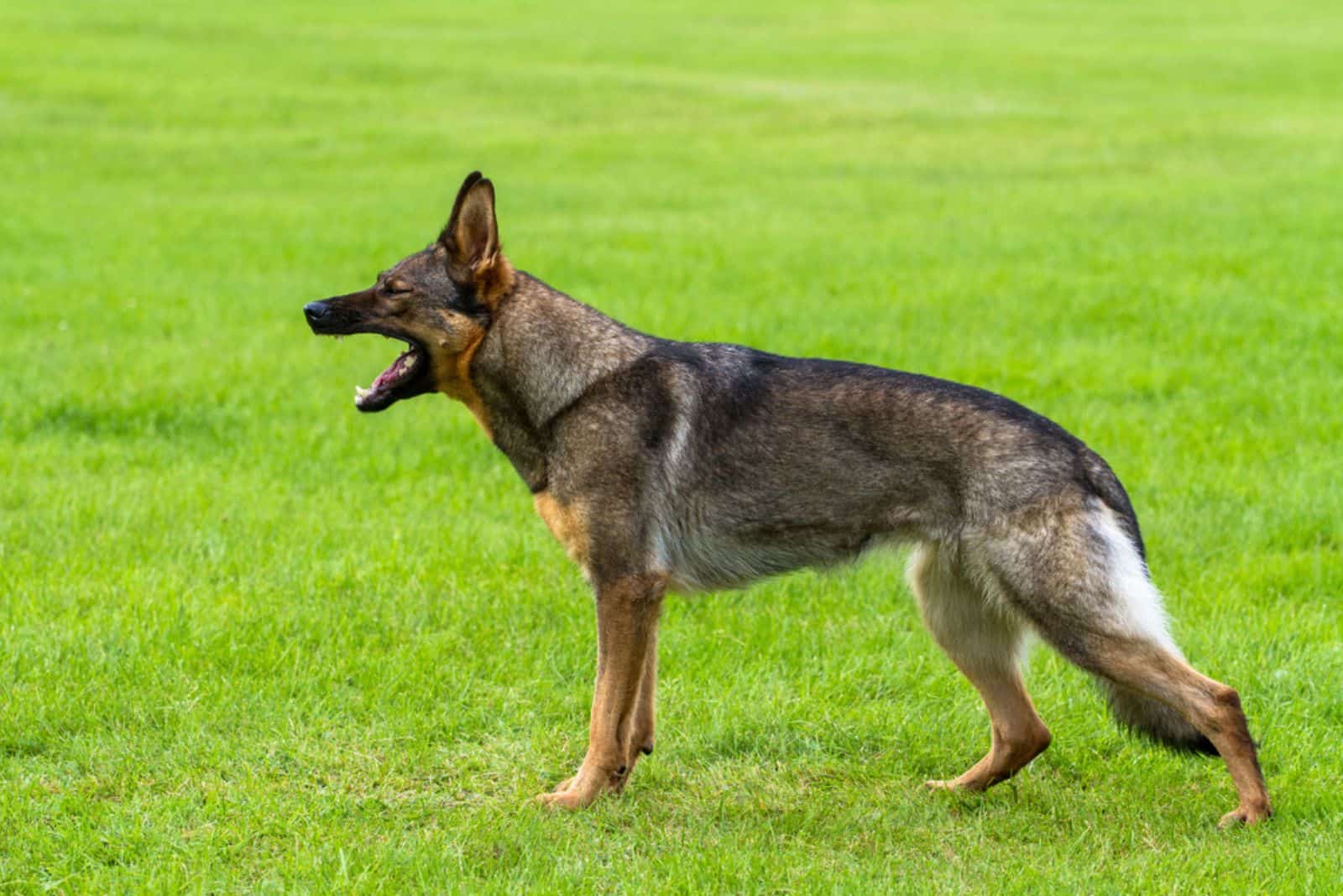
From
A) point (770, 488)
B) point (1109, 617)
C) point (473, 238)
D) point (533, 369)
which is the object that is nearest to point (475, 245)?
point (473, 238)

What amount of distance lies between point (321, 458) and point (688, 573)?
3935 mm

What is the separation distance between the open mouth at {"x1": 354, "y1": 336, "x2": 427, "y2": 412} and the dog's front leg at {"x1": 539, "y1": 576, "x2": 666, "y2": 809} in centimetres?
88

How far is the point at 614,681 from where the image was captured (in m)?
4.88

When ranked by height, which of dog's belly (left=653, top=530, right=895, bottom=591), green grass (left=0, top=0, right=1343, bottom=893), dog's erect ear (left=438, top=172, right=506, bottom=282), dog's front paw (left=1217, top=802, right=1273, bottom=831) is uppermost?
dog's erect ear (left=438, top=172, right=506, bottom=282)

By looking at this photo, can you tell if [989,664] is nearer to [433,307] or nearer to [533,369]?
[533,369]

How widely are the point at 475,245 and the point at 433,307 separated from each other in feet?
0.77

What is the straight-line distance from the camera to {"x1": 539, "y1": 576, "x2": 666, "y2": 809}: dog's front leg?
15.9 feet

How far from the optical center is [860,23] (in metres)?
40.8

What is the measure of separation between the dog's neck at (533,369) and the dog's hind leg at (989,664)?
3.87 ft

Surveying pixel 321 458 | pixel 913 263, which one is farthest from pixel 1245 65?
pixel 321 458

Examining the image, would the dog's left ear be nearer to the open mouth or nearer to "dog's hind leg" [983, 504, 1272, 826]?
the open mouth

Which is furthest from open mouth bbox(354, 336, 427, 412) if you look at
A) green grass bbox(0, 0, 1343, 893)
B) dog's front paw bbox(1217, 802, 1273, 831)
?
dog's front paw bbox(1217, 802, 1273, 831)

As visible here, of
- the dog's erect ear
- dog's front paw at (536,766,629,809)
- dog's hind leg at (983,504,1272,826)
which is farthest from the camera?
the dog's erect ear

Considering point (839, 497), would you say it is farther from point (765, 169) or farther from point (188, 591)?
point (765, 169)
